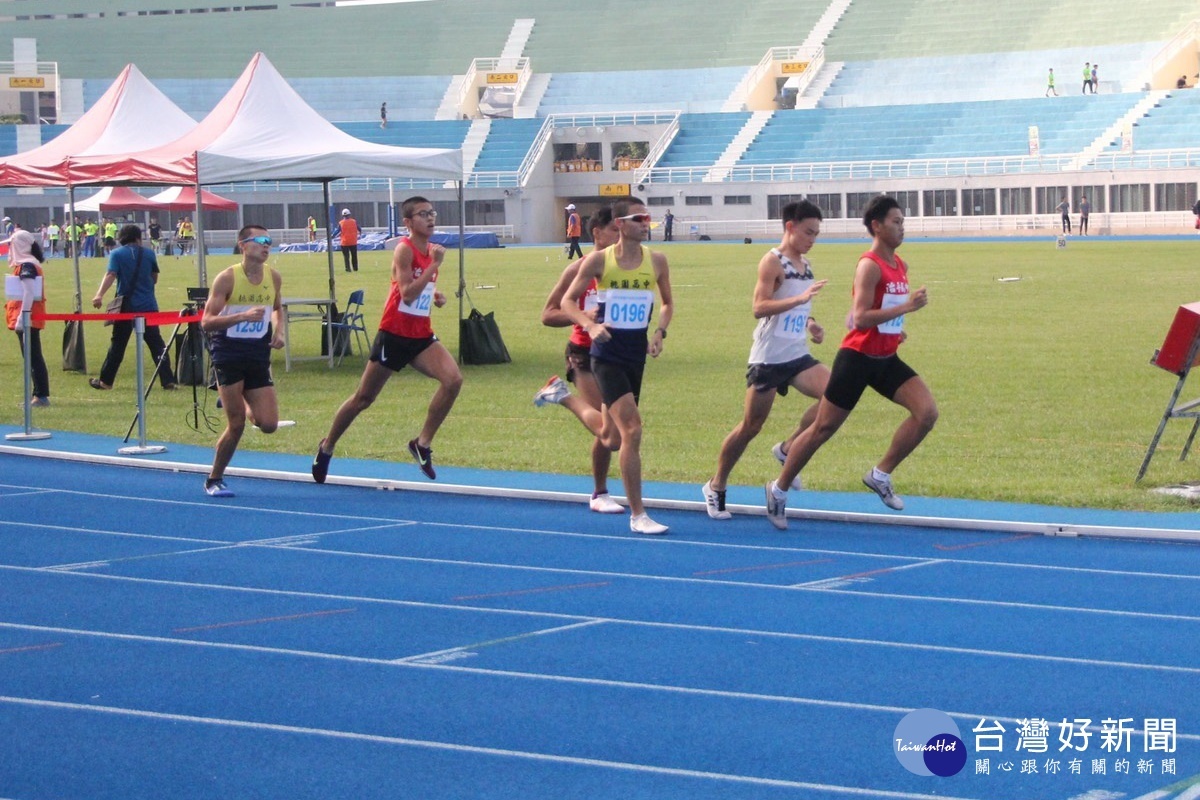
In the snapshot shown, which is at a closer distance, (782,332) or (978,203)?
(782,332)

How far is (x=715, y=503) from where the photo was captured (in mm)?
9117

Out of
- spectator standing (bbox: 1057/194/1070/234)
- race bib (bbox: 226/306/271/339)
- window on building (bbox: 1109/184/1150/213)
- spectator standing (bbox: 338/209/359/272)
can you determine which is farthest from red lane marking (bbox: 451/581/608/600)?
window on building (bbox: 1109/184/1150/213)

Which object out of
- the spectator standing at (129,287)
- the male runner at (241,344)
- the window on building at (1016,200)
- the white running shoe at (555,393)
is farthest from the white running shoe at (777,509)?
the window on building at (1016,200)

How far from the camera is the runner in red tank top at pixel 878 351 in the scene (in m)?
8.22

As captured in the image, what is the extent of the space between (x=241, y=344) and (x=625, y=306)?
8.84 ft

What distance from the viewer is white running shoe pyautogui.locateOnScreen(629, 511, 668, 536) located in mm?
8617

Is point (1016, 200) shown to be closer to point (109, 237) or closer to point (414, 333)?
point (109, 237)

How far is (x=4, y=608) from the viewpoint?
704 centimetres

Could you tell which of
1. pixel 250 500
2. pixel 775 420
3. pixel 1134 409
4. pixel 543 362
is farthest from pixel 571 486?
pixel 543 362

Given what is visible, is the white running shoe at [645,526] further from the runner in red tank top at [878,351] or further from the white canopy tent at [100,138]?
the white canopy tent at [100,138]

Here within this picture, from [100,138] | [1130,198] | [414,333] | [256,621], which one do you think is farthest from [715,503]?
[1130,198]

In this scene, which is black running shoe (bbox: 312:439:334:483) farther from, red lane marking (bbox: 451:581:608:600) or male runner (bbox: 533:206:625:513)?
red lane marking (bbox: 451:581:608:600)

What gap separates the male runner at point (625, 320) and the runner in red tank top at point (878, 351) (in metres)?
0.88

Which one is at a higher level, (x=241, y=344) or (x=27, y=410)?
(x=241, y=344)
